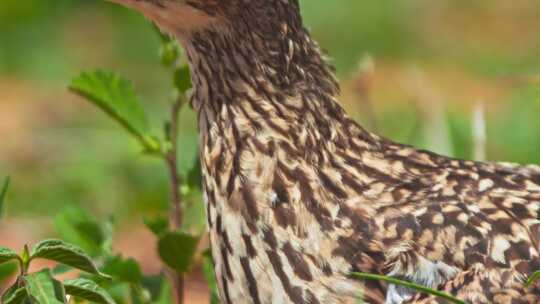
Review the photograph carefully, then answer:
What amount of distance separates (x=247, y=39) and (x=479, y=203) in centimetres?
67

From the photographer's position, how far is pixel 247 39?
369cm

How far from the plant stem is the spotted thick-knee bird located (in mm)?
272

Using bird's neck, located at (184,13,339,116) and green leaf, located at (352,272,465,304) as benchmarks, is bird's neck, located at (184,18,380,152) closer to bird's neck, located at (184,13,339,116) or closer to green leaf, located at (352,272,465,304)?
bird's neck, located at (184,13,339,116)

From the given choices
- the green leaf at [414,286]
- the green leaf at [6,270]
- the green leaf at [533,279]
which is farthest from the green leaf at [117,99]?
the green leaf at [533,279]

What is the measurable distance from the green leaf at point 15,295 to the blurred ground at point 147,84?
228 centimetres

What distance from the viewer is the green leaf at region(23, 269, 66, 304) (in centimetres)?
324

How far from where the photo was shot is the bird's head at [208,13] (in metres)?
3.59

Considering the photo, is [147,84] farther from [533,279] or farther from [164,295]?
[533,279]

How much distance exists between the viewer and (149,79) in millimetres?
8383

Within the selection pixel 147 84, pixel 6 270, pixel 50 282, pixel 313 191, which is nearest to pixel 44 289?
pixel 50 282

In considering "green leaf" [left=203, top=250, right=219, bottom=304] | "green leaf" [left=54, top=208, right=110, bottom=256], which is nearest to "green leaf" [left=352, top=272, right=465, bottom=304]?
"green leaf" [left=203, top=250, right=219, bottom=304]

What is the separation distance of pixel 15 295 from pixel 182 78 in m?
0.90

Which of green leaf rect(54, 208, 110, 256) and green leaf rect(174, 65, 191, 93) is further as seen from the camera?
green leaf rect(54, 208, 110, 256)

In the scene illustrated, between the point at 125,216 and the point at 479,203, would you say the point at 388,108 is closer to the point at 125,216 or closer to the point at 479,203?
the point at 125,216
